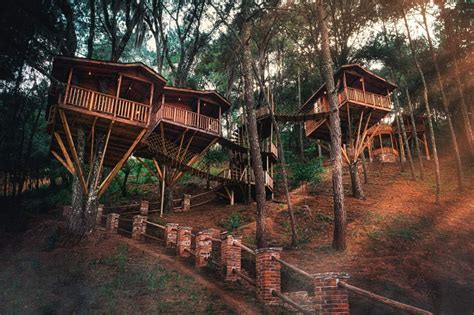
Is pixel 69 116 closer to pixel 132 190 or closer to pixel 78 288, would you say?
pixel 78 288

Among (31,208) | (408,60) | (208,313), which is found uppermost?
(408,60)

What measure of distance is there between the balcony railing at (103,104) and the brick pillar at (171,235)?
16.9 ft

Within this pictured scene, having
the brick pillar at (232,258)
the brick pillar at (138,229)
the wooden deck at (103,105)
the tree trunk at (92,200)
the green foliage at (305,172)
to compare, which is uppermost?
the wooden deck at (103,105)

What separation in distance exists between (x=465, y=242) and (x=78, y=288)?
15.5m

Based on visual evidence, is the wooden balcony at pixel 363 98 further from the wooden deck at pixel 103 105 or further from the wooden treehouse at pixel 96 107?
the wooden deck at pixel 103 105

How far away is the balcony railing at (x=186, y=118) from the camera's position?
18.2m

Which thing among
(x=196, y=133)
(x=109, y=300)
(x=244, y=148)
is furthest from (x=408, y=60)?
(x=109, y=300)

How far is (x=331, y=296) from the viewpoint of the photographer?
4.77m

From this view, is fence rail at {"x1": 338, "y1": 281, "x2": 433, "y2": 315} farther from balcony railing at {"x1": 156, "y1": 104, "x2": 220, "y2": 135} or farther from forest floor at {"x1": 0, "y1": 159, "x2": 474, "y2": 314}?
balcony railing at {"x1": 156, "y1": 104, "x2": 220, "y2": 135}

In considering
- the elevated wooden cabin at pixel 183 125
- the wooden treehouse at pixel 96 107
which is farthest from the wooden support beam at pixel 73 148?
the elevated wooden cabin at pixel 183 125

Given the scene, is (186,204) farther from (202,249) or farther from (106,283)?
(106,283)

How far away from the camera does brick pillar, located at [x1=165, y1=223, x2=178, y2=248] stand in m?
12.9

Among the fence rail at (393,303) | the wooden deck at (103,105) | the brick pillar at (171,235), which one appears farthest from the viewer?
the wooden deck at (103,105)

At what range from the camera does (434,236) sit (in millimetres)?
14031
